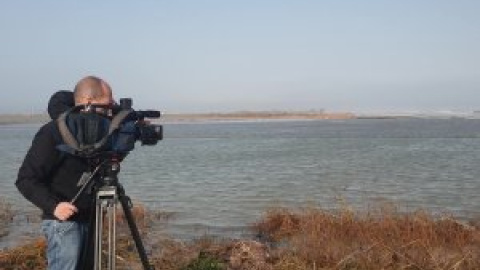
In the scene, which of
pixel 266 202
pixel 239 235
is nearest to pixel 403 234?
pixel 239 235

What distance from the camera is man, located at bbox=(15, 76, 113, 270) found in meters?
3.70

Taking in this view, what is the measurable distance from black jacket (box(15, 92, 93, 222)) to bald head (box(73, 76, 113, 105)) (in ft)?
0.74

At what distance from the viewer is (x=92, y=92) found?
3.75 metres

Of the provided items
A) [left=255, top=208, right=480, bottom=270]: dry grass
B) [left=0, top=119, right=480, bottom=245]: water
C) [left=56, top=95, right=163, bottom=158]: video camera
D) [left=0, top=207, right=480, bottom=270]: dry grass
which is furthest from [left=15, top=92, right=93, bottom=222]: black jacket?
[left=0, top=119, right=480, bottom=245]: water

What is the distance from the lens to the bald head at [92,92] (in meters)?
3.75

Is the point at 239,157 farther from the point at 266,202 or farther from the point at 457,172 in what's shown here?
the point at 266,202

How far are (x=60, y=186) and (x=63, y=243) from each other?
0.35 m

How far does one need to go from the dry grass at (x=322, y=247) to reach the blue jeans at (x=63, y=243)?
9.84 ft

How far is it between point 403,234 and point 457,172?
39.8 ft

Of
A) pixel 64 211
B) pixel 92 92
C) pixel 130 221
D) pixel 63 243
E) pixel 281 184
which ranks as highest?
pixel 92 92

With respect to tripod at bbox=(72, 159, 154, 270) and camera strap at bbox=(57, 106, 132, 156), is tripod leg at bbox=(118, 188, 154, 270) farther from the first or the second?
camera strap at bbox=(57, 106, 132, 156)

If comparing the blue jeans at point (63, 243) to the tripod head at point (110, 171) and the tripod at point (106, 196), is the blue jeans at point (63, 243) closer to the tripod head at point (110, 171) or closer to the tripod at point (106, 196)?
the tripod at point (106, 196)

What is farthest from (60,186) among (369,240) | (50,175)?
(369,240)

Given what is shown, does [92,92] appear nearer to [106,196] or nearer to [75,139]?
[75,139]
